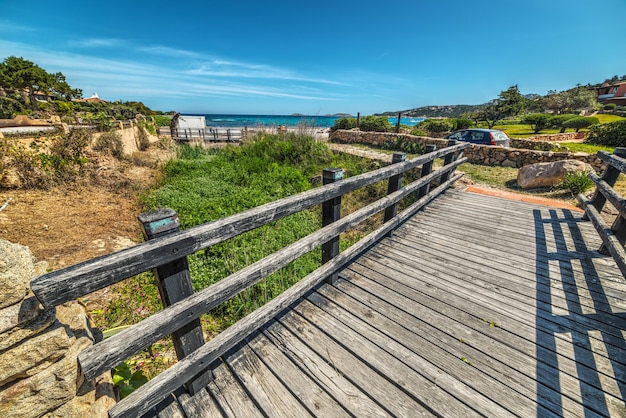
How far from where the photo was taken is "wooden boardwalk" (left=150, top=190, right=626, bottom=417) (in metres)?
1.62

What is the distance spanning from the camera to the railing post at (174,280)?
52.6 inches

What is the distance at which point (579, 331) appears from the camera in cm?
213

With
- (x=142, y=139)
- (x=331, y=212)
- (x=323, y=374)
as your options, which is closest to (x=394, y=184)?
(x=331, y=212)

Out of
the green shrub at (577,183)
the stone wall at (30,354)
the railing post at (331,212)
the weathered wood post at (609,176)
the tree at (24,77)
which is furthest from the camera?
the tree at (24,77)

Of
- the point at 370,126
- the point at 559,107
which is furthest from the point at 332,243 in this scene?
the point at 559,107

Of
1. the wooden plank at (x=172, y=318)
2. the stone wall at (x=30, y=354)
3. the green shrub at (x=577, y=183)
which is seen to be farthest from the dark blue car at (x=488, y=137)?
the stone wall at (x=30, y=354)

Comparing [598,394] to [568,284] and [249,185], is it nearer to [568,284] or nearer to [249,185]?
[568,284]

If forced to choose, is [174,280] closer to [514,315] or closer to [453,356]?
[453,356]

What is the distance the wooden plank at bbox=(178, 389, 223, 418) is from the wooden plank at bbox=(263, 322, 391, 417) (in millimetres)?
559

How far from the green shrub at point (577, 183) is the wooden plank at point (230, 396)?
8901 mm

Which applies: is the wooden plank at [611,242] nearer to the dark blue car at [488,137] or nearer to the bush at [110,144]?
the dark blue car at [488,137]

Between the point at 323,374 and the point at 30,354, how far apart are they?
5.09ft

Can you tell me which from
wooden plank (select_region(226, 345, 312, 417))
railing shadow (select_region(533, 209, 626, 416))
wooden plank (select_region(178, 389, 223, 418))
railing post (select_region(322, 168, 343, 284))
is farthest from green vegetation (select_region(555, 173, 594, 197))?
wooden plank (select_region(178, 389, 223, 418))

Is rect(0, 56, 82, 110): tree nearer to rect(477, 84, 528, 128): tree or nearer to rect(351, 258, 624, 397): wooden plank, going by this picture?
rect(351, 258, 624, 397): wooden plank
